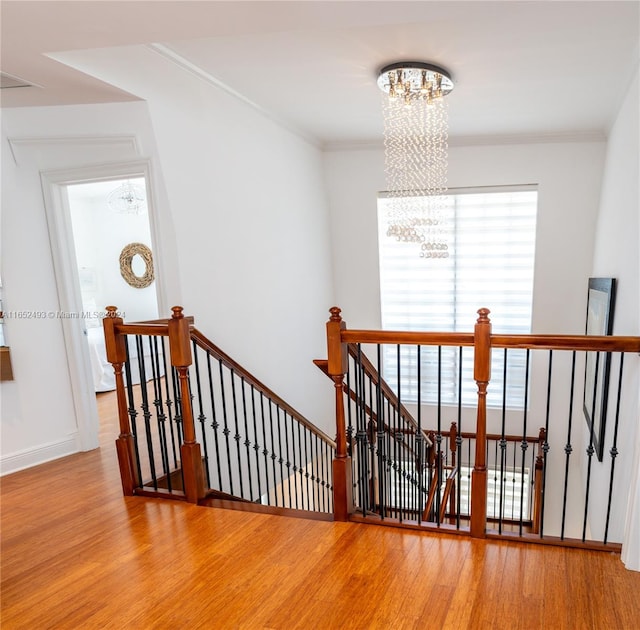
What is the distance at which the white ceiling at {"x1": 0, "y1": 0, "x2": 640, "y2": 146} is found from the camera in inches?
74.8

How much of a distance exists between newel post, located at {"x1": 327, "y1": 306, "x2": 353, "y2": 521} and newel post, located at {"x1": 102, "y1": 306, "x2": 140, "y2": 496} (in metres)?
1.27

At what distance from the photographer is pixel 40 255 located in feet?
12.0

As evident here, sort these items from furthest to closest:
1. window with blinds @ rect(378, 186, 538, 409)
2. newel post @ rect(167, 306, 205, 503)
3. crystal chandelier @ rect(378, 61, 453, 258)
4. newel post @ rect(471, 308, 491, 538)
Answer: window with blinds @ rect(378, 186, 538, 409) → crystal chandelier @ rect(378, 61, 453, 258) → newel post @ rect(167, 306, 205, 503) → newel post @ rect(471, 308, 491, 538)

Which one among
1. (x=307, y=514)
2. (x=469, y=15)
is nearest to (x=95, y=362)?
(x=307, y=514)

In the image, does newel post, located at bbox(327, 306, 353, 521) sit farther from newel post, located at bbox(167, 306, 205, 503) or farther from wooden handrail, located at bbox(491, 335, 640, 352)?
newel post, located at bbox(167, 306, 205, 503)

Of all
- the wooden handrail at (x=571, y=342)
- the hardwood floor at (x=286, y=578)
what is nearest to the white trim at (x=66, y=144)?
the hardwood floor at (x=286, y=578)

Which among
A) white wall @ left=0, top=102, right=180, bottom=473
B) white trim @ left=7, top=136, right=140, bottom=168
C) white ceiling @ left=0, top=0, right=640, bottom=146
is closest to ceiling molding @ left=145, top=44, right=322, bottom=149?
white ceiling @ left=0, top=0, right=640, bottom=146

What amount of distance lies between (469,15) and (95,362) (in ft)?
19.0

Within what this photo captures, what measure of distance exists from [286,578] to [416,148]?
4.67 meters

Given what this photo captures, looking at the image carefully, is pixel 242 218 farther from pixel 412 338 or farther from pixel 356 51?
pixel 412 338

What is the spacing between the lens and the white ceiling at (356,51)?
1.90 metres

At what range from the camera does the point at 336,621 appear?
180cm

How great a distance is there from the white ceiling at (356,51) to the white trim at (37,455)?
8.19 ft

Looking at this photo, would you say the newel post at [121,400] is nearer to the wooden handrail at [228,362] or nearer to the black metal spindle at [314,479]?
the wooden handrail at [228,362]
